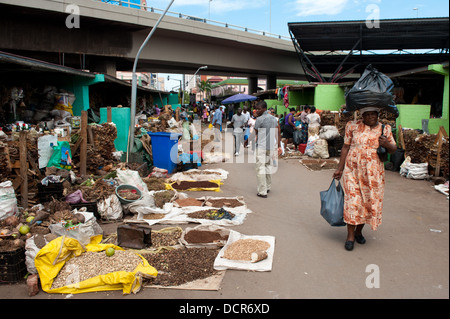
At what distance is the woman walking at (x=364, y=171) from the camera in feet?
15.3

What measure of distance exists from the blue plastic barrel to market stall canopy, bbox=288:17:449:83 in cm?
1261

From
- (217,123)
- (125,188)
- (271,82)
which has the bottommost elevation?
(125,188)

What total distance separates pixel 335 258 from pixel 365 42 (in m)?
20.6

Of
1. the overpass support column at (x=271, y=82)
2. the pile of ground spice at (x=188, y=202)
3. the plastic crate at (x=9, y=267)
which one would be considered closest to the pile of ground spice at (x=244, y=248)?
the pile of ground spice at (x=188, y=202)

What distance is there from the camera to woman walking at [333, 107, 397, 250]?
4668 millimetres

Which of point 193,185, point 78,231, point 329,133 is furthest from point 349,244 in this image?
point 329,133

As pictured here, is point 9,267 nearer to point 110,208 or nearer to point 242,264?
point 110,208

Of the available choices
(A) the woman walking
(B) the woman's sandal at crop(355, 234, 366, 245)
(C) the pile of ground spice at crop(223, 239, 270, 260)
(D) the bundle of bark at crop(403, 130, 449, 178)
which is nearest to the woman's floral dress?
(A) the woman walking

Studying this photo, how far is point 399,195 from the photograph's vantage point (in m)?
7.97

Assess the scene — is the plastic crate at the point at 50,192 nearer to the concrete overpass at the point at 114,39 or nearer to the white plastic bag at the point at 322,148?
the white plastic bag at the point at 322,148

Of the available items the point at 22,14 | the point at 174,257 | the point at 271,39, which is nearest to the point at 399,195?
the point at 174,257

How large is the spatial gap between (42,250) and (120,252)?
0.89m

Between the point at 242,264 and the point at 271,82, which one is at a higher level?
the point at 271,82

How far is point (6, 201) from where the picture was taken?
568 cm
